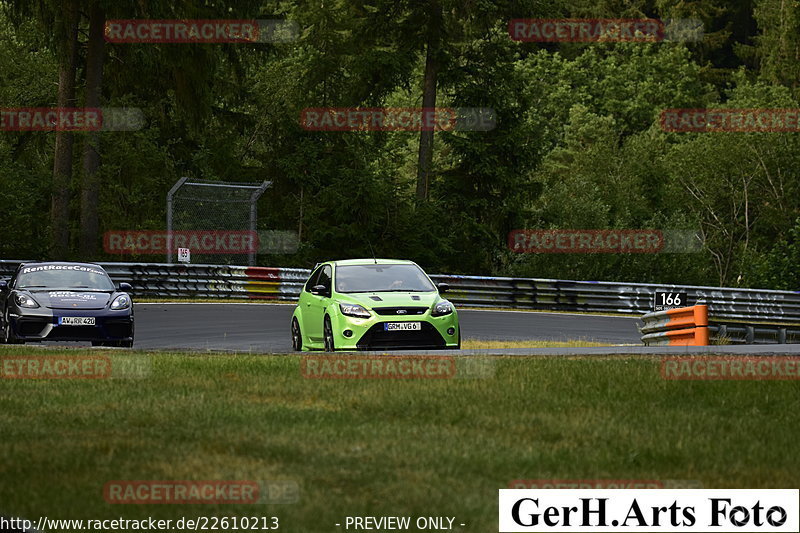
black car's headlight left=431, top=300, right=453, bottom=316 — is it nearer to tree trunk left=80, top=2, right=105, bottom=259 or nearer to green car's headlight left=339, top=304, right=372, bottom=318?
green car's headlight left=339, top=304, right=372, bottom=318

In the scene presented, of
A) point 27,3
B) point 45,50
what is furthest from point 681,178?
point 27,3

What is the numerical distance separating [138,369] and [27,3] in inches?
961

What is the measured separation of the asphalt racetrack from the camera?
945 inches

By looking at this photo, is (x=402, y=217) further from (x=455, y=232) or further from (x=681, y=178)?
(x=681, y=178)

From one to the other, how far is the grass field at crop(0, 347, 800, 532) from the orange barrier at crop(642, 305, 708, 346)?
764cm

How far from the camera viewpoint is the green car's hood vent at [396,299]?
1867 cm

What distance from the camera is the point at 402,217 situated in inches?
1834

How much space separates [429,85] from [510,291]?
49.3ft

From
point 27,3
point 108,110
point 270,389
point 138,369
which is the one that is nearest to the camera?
point 270,389
